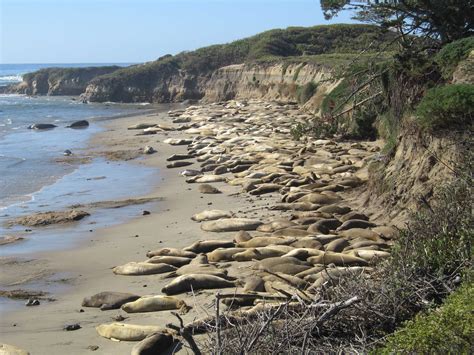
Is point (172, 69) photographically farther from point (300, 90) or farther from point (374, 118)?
point (374, 118)

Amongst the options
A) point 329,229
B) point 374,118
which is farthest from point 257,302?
point 374,118

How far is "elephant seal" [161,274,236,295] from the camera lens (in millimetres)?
9797

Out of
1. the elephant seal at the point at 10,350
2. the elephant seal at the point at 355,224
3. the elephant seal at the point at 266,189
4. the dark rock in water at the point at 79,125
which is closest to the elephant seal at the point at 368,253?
the elephant seal at the point at 355,224

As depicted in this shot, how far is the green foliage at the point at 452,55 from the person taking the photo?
1413 centimetres

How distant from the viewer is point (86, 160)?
28.0 m

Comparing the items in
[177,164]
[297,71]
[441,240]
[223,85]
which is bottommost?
[177,164]

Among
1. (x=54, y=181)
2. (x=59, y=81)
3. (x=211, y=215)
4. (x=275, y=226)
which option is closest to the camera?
(x=275, y=226)

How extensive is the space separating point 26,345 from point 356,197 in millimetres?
8904

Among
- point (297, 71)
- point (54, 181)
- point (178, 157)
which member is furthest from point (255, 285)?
point (297, 71)

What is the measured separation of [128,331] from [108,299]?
1.69 m

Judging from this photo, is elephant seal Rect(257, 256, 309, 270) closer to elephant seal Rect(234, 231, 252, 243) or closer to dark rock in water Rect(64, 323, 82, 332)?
elephant seal Rect(234, 231, 252, 243)

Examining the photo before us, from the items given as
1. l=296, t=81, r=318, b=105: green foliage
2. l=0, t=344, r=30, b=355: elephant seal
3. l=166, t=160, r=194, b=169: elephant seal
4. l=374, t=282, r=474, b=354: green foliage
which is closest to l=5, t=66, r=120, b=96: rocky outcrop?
l=296, t=81, r=318, b=105: green foliage

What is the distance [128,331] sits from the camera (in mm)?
8102

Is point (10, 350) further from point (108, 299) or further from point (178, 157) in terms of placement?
point (178, 157)
